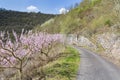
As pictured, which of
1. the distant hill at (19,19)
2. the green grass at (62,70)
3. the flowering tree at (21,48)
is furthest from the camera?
the distant hill at (19,19)

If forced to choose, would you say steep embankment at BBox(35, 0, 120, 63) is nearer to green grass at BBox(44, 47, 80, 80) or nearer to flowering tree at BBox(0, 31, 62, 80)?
green grass at BBox(44, 47, 80, 80)

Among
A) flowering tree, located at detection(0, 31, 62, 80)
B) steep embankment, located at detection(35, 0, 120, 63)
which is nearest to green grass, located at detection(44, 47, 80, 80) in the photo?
flowering tree, located at detection(0, 31, 62, 80)

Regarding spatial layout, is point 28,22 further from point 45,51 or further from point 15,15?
point 45,51

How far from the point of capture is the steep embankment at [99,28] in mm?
32375

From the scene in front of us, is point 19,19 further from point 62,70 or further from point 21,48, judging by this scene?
point 62,70

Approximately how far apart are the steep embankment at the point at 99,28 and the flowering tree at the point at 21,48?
7.35 m

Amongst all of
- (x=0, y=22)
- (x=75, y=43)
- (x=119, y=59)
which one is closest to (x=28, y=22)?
(x=0, y=22)

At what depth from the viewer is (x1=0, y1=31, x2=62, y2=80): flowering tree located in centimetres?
1905

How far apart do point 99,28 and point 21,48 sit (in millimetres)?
27990

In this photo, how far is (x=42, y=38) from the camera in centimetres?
3106

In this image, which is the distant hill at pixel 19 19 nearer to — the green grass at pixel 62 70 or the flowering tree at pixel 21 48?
the flowering tree at pixel 21 48

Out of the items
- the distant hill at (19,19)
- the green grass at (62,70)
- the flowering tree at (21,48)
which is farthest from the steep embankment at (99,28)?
the distant hill at (19,19)

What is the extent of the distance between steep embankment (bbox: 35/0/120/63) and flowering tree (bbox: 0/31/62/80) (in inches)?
289

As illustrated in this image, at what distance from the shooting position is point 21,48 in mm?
21672
